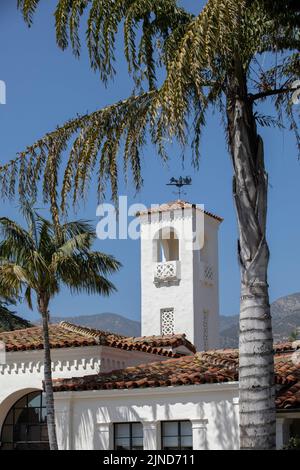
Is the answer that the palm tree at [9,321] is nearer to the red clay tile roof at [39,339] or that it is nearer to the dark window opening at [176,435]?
the red clay tile roof at [39,339]

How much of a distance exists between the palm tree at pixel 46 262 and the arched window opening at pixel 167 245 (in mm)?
12813

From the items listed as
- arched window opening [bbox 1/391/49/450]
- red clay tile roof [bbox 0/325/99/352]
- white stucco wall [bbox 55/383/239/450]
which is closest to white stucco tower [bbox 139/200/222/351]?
red clay tile roof [bbox 0/325/99/352]

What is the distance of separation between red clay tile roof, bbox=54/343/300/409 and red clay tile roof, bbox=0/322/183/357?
7.51ft

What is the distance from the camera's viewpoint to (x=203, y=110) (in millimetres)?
15562

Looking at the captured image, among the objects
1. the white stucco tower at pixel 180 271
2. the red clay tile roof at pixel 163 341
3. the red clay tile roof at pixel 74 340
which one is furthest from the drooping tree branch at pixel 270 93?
the white stucco tower at pixel 180 271

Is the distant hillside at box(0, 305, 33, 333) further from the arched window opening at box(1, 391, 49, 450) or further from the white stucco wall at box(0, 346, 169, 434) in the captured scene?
the white stucco wall at box(0, 346, 169, 434)

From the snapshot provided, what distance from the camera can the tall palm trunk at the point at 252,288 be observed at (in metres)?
13.6

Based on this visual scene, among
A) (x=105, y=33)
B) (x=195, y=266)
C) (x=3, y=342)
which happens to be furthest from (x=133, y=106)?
(x=195, y=266)

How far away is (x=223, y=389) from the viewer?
2048 cm

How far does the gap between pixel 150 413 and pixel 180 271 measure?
602 inches

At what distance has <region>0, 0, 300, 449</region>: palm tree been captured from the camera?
13.7 meters

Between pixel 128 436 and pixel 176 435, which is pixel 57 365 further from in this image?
pixel 176 435

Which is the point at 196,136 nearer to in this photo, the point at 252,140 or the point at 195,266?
A: the point at 252,140

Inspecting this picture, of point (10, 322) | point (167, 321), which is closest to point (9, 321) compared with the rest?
point (10, 322)
